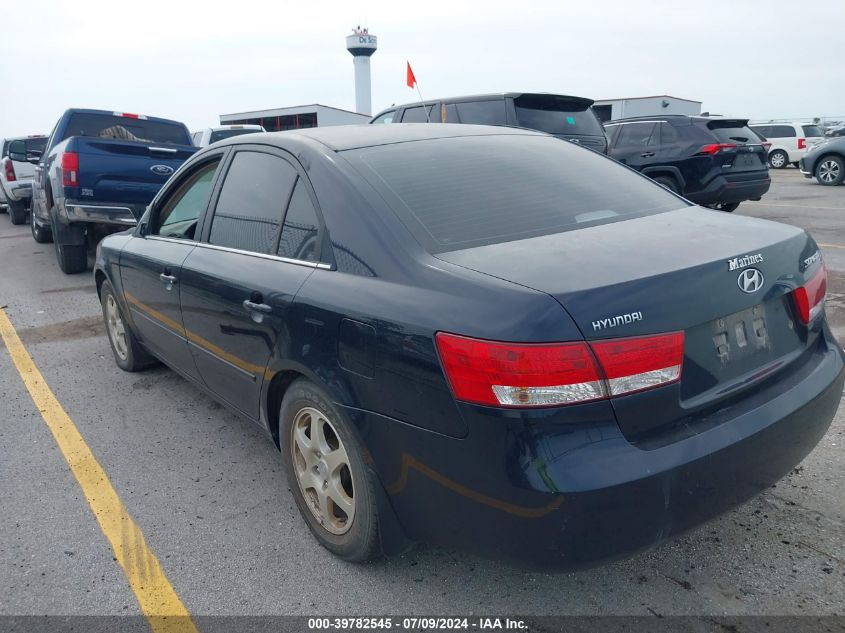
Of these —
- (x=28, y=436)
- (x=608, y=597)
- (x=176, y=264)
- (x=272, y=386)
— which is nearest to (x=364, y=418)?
(x=272, y=386)

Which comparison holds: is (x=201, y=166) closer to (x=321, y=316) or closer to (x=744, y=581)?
(x=321, y=316)

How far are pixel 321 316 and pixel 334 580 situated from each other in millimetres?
1015

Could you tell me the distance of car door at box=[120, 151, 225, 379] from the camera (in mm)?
3730

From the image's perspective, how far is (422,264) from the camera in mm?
2309

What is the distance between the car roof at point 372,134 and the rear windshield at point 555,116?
541cm

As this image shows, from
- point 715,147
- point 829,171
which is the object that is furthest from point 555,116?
point 829,171

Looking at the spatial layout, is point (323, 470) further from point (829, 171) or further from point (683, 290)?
point (829, 171)

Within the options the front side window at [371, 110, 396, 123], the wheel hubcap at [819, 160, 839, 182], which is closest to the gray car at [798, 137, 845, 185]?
the wheel hubcap at [819, 160, 839, 182]

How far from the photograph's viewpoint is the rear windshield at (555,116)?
28.9 ft

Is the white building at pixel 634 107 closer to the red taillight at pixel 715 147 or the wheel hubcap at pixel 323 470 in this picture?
the red taillight at pixel 715 147

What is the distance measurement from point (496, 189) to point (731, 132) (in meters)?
9.87

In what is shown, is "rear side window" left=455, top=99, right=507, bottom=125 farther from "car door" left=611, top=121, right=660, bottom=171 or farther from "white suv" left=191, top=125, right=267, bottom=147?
"white suv" left=191, top=125, right=267, bottom=147

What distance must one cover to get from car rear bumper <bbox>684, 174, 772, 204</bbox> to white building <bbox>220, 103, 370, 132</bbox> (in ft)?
75.2

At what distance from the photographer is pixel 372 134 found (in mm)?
3227
